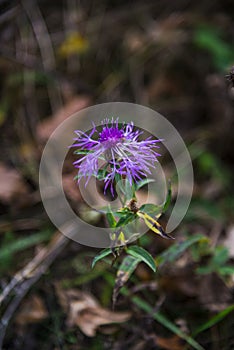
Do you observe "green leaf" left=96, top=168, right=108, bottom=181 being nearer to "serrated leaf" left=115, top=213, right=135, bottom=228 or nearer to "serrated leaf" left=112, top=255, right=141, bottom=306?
"serrated leaf" left=115, top=213, right=135, bottom=228

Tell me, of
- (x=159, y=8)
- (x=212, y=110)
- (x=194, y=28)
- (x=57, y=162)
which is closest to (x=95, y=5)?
(x=159, y=8)

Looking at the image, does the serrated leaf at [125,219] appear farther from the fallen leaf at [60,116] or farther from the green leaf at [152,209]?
the fallen leaf at [60,116]

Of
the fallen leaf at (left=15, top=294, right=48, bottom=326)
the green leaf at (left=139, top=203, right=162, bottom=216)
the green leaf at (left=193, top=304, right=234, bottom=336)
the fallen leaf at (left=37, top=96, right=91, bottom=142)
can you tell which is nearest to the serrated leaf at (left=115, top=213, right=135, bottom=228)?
the green leaf at (left=139, top=203, right=162, bottom=216)

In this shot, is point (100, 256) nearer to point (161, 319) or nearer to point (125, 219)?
point (125, 219)

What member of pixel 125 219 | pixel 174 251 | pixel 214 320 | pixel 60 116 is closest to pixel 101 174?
A: pixel 125 219

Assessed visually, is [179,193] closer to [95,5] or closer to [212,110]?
[212,110]

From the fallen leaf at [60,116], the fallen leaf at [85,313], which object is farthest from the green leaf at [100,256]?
the fallen leaf at [60,116]
